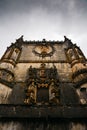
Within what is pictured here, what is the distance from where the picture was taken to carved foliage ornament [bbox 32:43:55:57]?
78.7ft

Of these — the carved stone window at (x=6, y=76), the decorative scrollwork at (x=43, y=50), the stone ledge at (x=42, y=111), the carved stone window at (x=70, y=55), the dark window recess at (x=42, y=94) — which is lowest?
the stone ledge at (x=42, y=111)

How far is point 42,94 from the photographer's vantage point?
1628cm

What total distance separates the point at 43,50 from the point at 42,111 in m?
13.2

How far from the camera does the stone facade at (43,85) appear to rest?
41.2 ft

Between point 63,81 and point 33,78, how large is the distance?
8.04ft

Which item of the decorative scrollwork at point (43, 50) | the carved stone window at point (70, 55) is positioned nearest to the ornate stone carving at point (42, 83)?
the carved stone window at point (70, 55)

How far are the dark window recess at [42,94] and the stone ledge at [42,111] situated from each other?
2.38 meters

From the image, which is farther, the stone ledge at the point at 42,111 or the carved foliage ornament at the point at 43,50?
the carved foliage ornament at the point at 43,50

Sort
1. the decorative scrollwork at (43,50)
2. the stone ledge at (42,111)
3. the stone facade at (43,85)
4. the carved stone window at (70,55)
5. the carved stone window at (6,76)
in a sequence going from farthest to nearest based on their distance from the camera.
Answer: the decorative scrollwork at (43,50)
the carved stone window at (70,55)
the carved stone window at (6,76)
the stone ledge at (42,111)
the stone facade at (43,85)

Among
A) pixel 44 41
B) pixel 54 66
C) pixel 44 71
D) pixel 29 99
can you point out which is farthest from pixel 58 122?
pixel 44 41

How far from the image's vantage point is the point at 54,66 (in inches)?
808

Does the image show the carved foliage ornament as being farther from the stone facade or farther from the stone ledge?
the stone ledge

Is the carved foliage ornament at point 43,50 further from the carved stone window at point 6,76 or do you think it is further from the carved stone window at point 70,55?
the carved stone window at point 6,76

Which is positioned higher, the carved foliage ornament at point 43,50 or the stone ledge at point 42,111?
the carved foliage ornament at point 43,50
